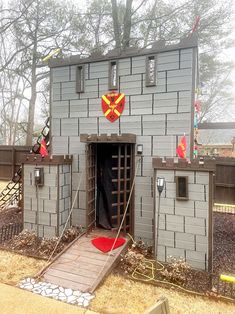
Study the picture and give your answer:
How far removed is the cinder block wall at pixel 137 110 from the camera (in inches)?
224

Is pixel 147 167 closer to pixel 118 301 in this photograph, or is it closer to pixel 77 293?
pixel 118 301

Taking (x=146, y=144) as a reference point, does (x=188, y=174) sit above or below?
below

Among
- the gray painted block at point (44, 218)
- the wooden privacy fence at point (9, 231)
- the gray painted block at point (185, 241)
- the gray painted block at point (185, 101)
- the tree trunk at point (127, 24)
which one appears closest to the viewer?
the gray painted block at point (185, 241)

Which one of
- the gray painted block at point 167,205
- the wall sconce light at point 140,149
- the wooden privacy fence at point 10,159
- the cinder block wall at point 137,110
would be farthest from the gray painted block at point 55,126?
the wooden privacy fence at point 10,159

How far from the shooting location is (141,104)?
608 centimetres

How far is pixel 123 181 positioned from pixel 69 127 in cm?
235

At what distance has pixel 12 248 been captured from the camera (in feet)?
19.1

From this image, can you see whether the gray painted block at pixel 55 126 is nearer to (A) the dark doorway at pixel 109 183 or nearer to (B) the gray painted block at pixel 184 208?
(A) the dark doorway at pixel 109 183

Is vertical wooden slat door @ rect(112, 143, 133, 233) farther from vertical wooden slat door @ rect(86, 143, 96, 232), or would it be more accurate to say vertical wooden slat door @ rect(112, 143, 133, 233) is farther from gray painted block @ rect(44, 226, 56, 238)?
gray painted block @ rect(44, 226, 56, 238)

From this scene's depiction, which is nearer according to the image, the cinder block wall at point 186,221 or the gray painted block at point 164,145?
the cinder block wall at point 186,221

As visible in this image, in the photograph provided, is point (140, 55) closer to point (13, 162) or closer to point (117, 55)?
point (117, 55)

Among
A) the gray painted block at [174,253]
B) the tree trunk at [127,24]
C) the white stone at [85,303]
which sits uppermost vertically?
the tree trunk at [127,24]

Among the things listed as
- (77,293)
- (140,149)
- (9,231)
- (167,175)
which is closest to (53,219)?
(9,231)

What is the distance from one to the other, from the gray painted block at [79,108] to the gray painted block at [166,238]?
386 cm
